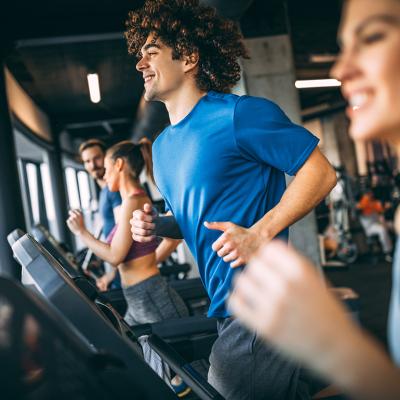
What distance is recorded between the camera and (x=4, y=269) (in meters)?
5.08

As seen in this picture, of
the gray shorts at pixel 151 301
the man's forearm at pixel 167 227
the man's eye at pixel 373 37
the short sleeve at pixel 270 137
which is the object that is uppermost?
the man's eye at pixel 373 37

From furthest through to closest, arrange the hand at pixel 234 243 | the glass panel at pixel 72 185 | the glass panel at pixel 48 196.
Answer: the glass panel at pixel 72 185
the glass panel at pixel 48 196
the hand at pixel 234 243

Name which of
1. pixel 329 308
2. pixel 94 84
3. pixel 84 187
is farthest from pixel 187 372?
pixel 84 187

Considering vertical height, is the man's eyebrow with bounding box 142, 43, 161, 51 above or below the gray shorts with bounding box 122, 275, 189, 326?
above

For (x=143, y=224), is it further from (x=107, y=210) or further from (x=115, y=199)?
(x=107, y=210)

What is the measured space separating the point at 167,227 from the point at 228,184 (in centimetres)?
31

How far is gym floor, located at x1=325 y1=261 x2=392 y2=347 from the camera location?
15.8 feet

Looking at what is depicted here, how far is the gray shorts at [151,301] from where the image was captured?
8.59 ft

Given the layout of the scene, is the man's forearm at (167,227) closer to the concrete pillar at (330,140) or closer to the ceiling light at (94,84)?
the ceiling light at (94,84)

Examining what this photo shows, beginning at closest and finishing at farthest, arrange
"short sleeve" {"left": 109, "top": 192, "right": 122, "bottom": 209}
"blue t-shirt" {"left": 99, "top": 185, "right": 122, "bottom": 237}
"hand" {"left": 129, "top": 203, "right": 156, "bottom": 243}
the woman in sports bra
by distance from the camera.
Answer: "hand" {"left": 129, "top": 203, "right": 156, "bottom": 243} → the woman in sports bra → "short sleeve" {"left": 109, "top": 192, "right": 122, "bottom": 209} → "blue t-shirt" {"left": 99, "top": 185, "right": 122, "bottom": 237}

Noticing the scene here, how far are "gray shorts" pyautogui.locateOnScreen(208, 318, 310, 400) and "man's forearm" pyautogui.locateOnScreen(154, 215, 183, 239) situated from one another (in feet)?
1.22

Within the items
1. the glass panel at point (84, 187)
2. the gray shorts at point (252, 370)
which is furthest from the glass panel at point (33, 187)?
the gray shorts at point (252, 370)

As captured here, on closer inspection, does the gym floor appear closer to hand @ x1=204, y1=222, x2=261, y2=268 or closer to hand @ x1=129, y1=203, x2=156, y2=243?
hand @ x1=129, y1=203, x2=156, y2=243

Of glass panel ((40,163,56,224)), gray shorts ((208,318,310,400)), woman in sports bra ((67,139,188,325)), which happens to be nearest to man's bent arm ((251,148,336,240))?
gray shorts ((208,318,310,400))
